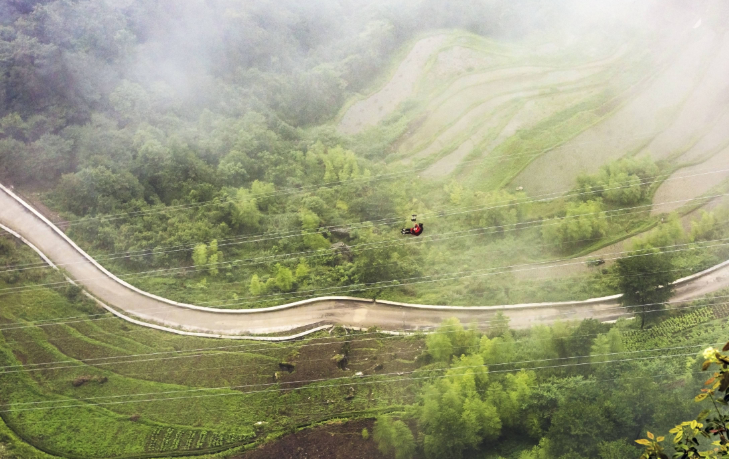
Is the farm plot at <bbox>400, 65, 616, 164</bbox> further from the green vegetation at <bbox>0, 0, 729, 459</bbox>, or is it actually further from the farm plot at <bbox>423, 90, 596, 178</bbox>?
the farm plot at <bbox>423, 90, 596, 178</bbox>

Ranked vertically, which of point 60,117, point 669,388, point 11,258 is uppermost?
point 60,117

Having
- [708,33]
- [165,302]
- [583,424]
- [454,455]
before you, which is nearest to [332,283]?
[165,302]

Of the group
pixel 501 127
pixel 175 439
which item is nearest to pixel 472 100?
pixel 501 127

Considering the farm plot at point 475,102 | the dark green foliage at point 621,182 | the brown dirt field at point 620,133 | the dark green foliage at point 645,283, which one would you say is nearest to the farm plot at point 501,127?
the farm plot at point 475,102

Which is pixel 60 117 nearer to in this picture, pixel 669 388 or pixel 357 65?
pixel 357 65

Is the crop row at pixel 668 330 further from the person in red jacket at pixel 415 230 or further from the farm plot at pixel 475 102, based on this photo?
the farm plot at pixel 475 102

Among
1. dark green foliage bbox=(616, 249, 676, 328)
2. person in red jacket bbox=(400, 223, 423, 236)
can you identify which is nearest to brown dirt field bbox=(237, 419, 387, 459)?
person in red jacket bbox=(400, 223, 423, 236)

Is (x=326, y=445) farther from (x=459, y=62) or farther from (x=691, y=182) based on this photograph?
(x=459, y=62)
